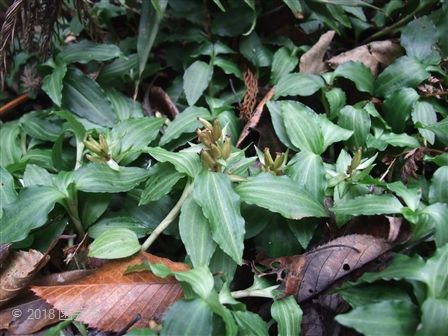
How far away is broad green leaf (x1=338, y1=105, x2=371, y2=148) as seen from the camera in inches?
51.9

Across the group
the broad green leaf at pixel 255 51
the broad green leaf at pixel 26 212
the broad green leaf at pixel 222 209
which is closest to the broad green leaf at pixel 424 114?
the broad green leaf at pixel 255 51

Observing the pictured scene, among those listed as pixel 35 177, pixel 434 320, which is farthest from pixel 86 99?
pixel 434 320

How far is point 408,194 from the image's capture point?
3.48 feet

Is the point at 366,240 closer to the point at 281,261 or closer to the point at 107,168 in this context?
the point at 281,261

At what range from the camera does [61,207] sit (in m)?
1.23

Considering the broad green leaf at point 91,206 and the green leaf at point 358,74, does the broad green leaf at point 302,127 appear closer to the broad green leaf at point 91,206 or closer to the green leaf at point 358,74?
the green leaf at point 358,74

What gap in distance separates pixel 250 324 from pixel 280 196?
28 cm

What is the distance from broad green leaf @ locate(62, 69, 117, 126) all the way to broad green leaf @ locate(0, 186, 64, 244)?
0.41 m

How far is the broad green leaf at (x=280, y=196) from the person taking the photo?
107cm

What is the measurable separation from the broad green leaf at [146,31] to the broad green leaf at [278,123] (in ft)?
1.56

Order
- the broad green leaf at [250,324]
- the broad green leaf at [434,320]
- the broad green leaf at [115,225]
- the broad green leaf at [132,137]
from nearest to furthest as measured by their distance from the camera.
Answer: the broad green leaf at [434,320]
the broad green leaf at [250,324]
the broad green leaf at [115,225]
the broad green leaf at [132,137]

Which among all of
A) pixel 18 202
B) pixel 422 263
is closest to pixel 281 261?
pixel 422 263

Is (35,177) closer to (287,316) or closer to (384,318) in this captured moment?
(287,316)

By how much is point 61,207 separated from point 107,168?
0.15 m
